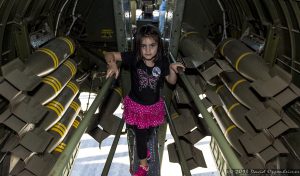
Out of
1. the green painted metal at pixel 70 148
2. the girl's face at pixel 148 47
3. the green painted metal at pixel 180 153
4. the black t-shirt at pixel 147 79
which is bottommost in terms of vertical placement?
the green painted metal at pixel 180 153

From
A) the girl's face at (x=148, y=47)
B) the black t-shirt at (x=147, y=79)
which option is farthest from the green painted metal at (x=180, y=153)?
the girl's face at (x=148, y=47)

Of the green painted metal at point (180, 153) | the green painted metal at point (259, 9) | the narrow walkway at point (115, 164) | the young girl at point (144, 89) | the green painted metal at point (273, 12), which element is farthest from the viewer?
the narrow walkway at point (115, 164)

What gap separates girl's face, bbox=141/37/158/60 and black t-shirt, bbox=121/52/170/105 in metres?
0.15

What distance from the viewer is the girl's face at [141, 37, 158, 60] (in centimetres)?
308

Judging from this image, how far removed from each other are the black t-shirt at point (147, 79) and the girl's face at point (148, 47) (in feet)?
0.49

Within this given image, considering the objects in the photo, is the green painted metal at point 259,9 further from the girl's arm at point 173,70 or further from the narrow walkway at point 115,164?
the narrow walkway at point 115,164

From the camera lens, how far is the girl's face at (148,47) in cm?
308

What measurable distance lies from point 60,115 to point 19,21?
133 cm

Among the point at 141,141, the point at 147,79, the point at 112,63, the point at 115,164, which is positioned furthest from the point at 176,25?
the point at 115,164

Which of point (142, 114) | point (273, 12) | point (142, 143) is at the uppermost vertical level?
point (273, 12)

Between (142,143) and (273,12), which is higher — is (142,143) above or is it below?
below

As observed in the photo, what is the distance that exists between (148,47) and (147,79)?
0.35m

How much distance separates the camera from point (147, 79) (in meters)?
3.26

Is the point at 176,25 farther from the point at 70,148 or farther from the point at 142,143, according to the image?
the point at 70,148
